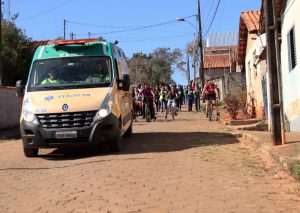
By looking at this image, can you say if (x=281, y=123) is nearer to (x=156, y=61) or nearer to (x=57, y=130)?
(x=57, y=130)

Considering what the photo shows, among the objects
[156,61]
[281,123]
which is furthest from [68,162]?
[156,61]

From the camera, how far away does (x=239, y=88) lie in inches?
1259

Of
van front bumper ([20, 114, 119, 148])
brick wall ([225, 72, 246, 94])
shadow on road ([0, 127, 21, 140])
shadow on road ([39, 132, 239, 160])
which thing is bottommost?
shadow on road ([39, 132, 239, 160])

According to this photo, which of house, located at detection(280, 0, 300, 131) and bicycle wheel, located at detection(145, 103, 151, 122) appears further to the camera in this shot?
bicycle wheel, located at detection(145, 103, 151, 122)

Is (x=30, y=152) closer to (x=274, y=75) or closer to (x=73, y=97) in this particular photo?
(x=73, y=97)

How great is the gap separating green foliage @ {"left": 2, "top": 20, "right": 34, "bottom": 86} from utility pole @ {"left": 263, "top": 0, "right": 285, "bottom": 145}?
72.6ft

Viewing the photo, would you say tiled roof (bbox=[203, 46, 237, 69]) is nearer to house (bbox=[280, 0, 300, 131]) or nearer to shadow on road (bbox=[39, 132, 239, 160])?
shadow on road (bbox=[39, 132, 239, 160])

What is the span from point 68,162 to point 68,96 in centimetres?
143

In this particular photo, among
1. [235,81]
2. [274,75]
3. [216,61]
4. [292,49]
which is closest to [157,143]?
[274,75]

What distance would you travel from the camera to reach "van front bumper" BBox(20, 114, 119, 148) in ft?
33.6

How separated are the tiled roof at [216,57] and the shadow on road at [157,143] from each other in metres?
35.7

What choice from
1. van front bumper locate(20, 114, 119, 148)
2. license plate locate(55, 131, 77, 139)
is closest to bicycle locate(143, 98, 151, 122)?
van front bumper locate(20, 114, 119, 148)

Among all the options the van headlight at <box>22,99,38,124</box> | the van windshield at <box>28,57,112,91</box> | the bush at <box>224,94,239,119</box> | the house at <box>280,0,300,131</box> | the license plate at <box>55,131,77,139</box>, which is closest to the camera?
the license plate at <box>55,131,77,139</box>

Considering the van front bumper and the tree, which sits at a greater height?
the tree
